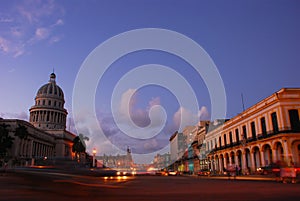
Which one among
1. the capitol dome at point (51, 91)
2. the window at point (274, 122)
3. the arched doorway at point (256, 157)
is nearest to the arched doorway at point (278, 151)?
the window at point (274, 122)

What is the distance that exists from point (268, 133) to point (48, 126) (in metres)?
106

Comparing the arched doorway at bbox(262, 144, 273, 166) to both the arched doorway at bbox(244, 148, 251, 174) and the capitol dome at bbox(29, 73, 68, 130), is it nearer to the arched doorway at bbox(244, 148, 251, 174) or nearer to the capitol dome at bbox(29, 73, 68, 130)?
the arched doorway at bbox(244, 148, 251, 174)

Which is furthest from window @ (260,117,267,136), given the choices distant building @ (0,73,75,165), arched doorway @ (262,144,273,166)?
distant building @ (0,73,75,165)

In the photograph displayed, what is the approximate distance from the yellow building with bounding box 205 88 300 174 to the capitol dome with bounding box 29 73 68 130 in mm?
93145

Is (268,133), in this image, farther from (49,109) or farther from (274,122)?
(49,109)

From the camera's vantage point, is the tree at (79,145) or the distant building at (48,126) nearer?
the distant building at (48,126)

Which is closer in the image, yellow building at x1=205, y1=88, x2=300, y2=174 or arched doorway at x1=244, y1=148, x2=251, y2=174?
yellow building at x1=205, y1=88, x2=300, y2=174

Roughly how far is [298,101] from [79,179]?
34.1 m

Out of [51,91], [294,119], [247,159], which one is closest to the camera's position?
[294,119]

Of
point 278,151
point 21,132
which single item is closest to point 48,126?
point 21,132

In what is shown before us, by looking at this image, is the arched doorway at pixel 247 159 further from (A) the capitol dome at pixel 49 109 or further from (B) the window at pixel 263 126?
(A) the capitol dome at pixel 49 109

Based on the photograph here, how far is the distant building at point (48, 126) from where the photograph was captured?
285 feet

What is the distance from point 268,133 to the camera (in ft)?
119

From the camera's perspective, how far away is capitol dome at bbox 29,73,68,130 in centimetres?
12156
